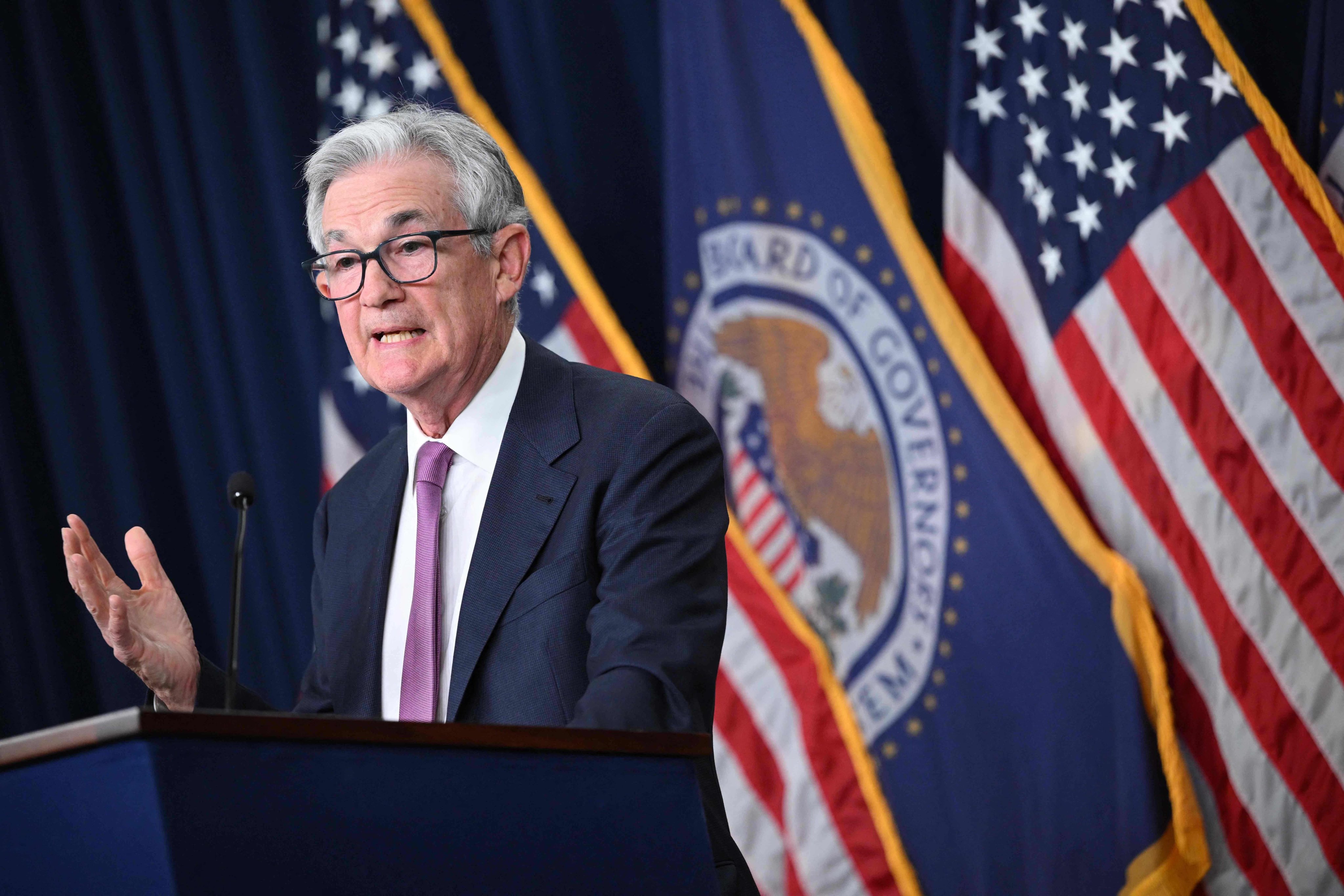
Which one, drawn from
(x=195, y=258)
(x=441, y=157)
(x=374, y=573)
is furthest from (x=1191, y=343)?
(x=195, y=258)

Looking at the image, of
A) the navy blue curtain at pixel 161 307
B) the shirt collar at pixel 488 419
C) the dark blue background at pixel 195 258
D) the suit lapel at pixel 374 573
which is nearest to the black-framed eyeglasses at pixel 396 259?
the shirt collar at pixel 488 419

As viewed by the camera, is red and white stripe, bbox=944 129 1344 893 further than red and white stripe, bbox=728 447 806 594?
No

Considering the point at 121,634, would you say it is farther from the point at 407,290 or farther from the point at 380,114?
the point at 380,114

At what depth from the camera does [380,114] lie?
3.02m

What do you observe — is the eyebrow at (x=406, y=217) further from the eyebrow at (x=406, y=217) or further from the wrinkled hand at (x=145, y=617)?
the wrinkled hand at (x=145, y=617)

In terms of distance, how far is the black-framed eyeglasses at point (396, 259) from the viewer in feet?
5.47

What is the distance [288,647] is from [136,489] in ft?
1.98

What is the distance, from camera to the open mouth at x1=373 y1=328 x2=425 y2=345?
5.50 ft

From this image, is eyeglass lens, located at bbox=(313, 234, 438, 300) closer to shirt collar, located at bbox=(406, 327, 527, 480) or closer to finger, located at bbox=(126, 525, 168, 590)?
shirt collar, located at bbox=(406, 327, 527, 480)

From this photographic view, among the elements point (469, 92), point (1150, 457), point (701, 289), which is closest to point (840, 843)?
point (1150, 457)

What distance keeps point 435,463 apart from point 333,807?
81cm

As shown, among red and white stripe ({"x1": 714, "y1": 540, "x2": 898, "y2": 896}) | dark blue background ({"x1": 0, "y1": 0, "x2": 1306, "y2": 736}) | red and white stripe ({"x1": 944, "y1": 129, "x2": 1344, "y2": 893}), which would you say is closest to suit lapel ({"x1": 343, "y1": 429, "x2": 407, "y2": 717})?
red and white stripe ({"x1": 714, "y1": 540, "x2": 898, "y2": 896})

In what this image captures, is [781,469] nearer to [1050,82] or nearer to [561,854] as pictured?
[1050,82]

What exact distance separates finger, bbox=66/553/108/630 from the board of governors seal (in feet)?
5.68
